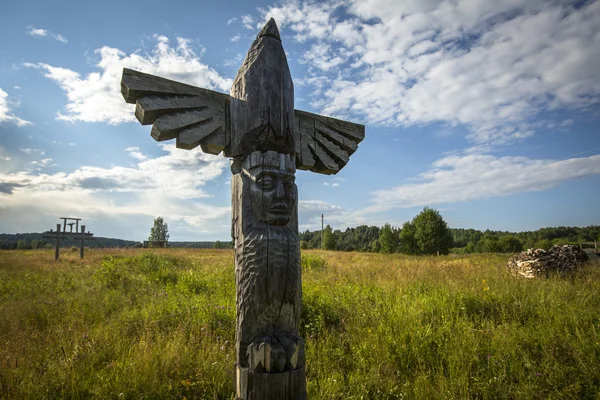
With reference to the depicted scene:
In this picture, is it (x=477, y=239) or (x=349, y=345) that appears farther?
(x=477, y=239)

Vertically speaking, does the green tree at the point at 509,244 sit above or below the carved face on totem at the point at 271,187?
below

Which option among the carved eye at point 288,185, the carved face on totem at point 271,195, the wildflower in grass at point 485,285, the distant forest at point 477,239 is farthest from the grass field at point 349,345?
the distant forest at point 477,239

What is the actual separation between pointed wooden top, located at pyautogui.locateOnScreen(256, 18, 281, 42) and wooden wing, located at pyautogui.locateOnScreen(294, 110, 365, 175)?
67 cm

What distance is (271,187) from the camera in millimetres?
2240

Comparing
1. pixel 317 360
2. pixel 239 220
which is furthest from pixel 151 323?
pixel 239 220

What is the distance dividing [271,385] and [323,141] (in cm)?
212

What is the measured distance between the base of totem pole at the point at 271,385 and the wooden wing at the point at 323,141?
5.69ft

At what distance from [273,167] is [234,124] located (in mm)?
527

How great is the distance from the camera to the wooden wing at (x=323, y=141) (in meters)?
2.89

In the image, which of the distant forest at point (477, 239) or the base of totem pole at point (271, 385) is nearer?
the base of totem pole at point (271, 385)

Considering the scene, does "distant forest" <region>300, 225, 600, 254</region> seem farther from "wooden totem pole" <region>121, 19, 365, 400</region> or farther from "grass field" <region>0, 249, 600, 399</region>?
"wooden totem pole" <region>121, 19, 365, 400</region>

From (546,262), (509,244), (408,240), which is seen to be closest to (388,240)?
(408,240)

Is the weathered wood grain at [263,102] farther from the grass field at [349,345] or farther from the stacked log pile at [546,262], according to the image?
the stacked log pile at [546,262]

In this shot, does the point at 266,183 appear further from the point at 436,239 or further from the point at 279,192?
the point at 436,239
